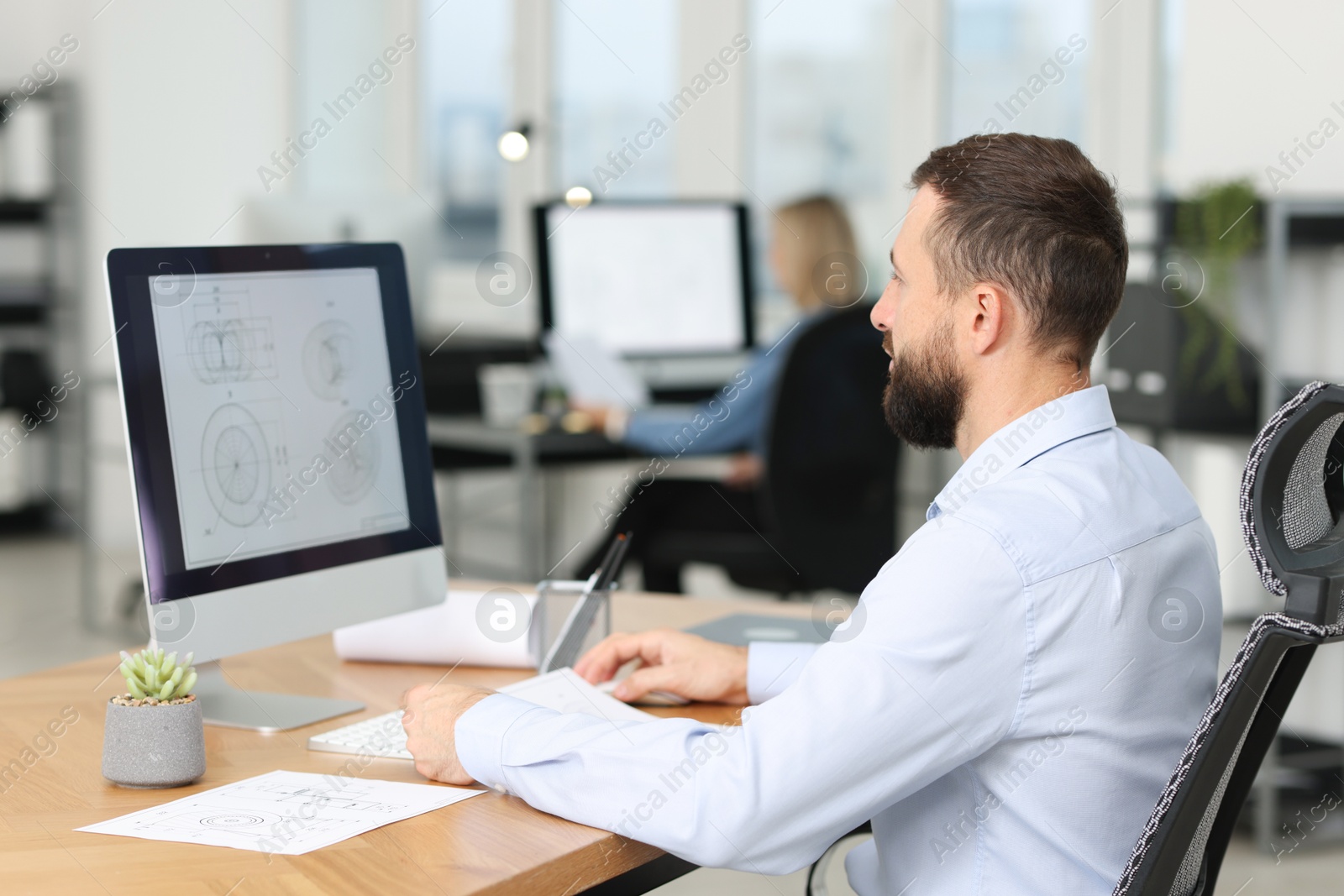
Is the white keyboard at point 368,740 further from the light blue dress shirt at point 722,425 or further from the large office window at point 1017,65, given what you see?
the large office window at point 1017,65

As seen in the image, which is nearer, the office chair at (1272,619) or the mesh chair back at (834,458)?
the office chair at (1272,619)

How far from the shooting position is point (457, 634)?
1.67m

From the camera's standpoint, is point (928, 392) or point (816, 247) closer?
point (928, 392)

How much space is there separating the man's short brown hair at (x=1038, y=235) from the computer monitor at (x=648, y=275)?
2846 millimetres

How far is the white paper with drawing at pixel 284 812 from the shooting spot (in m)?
1.09

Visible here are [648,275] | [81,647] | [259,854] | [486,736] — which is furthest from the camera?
[81,647]

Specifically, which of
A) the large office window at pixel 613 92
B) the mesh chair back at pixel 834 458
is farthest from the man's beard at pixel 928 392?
the large office window at pixel 613 92

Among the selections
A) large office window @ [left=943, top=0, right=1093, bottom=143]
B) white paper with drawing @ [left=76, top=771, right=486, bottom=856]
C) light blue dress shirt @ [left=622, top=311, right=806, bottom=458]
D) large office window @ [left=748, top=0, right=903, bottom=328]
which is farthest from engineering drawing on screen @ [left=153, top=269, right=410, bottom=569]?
large office window @ [left=748, top=0, right=903, bottom=328]

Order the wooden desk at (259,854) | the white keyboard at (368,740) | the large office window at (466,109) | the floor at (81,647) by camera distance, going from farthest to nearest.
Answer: the large office window at (466,109) < the floor at (81,647) < the white keyboard at (368,740) < the wooden desk at (259,854)

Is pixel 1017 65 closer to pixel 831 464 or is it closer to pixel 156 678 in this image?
pixel 831 464

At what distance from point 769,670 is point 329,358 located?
584 mm

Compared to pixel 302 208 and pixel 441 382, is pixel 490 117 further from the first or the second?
pixel 302 208

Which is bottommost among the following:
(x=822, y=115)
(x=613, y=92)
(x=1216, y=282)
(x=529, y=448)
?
(x=529, y=448)

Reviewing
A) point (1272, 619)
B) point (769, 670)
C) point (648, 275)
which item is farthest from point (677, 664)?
point (648, 275)
